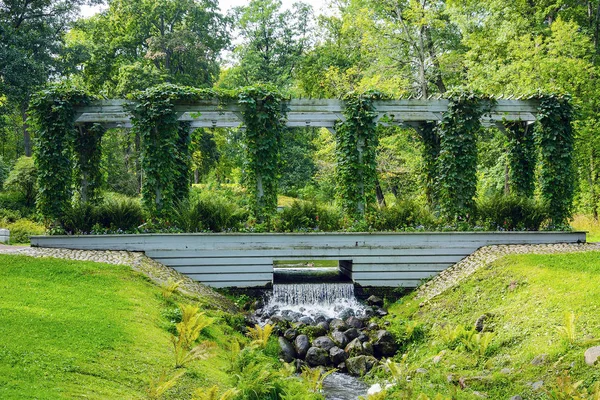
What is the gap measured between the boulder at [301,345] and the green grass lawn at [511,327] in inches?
68.7

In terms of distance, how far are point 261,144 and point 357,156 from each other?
8.01 ft

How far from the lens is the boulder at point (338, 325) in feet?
34.6

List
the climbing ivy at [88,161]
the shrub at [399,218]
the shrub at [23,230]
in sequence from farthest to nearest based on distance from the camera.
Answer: the shrub at [23,230], the climbing ivy at [88,161], the shrub at [399,218]

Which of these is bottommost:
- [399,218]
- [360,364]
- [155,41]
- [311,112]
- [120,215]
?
[360,364]

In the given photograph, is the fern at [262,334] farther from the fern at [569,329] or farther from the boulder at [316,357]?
the fern at [569,329]

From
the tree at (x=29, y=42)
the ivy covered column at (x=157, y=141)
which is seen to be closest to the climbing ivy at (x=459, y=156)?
the ivy covered column at (x=157, y=141)

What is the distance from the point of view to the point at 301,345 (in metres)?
9.73

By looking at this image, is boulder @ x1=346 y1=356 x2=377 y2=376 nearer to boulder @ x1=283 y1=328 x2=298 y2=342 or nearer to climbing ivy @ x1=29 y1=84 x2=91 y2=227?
boulder @ x1=283 y1=328 x2=298 y2=342

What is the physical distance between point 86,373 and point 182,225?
744 centimetres

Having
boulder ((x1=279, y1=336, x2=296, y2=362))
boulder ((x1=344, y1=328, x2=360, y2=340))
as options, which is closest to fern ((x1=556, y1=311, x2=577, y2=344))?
boulder ((x1=344, y1=328, x2=360, y2=340))

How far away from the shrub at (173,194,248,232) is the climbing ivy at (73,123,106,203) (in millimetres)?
3093

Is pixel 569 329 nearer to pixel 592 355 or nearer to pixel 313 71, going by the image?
pixel 592 355

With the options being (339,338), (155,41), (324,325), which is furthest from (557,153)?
(155,41)

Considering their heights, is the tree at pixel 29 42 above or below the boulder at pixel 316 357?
above
